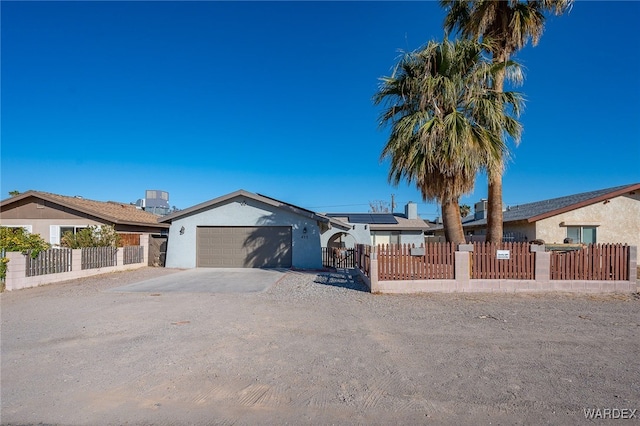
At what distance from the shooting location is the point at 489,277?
10.9 metres

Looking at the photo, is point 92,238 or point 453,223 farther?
point 92,238

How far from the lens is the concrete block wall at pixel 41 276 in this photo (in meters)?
11.4

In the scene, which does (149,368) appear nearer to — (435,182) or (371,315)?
(371,315)

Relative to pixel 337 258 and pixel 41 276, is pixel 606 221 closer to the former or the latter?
pixel 337 258

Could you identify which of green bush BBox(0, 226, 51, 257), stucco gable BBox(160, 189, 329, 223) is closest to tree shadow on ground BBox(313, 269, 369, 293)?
stucco gable BBox(160, 189, 329, 223)

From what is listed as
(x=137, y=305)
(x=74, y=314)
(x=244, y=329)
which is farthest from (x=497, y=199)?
(x=74, y=314)

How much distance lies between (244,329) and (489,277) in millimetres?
7444

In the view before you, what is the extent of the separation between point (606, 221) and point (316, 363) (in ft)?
65.8

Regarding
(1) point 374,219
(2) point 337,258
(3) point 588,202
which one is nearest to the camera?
(3) point 588,202

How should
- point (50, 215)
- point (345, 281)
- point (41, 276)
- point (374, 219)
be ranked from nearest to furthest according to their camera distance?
point (41, 276), point (345, 281), point (50, 215), point (374, 219)

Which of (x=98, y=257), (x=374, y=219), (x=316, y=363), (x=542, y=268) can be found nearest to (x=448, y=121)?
(x=542, y=268)

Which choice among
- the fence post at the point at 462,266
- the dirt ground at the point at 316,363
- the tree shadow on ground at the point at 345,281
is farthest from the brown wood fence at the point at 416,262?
the dirt ground at the point at 316,363

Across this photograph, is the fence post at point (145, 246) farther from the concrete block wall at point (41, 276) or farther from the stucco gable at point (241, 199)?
the concrete block wall at point (41, 276)

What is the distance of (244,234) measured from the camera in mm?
18516
